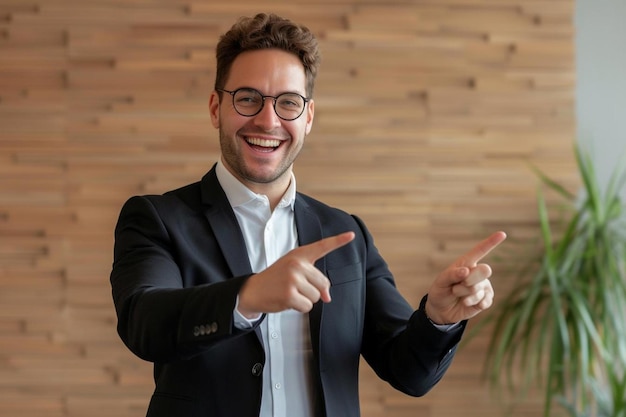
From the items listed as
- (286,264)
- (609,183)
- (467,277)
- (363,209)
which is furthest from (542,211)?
(286,264)

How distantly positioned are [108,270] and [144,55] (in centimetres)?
107

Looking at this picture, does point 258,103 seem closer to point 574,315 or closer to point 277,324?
point 277,324

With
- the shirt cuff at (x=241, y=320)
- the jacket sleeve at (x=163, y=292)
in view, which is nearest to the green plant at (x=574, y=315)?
the jacket sleeve at (x=163, y=292)

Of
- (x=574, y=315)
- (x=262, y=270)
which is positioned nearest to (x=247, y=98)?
(x=262, y=270)

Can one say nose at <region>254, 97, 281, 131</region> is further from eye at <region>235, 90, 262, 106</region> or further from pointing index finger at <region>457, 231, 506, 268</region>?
pointing index finger at <region>457, 231, 506, 268</region>

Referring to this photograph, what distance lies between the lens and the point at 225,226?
184 centimetres

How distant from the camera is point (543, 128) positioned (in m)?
4.50

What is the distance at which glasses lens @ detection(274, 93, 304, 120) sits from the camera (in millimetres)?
1880

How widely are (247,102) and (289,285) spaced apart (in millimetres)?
617

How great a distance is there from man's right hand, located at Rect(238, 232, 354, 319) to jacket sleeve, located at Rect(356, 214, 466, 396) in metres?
0.43

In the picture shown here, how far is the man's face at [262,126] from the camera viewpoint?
186cm

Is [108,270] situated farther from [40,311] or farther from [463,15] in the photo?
[463,15]

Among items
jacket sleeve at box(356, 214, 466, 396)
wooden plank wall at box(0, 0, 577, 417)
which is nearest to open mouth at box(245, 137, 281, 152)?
jacket sleeve at box(356, 214, 466, 396)

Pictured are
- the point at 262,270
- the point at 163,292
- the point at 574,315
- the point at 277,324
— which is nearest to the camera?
the point at 163,292
